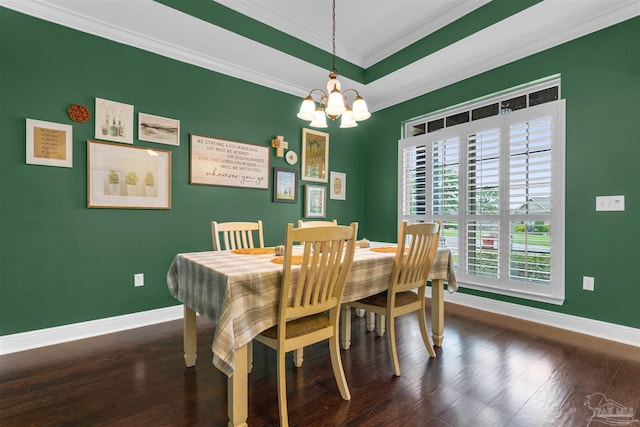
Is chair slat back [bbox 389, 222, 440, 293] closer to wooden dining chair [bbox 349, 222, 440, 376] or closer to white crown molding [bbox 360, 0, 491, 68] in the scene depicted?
wooden dining chair [bbox 349, 222, 440, 376]

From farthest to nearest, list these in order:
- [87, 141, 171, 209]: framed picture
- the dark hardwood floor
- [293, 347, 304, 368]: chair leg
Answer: [87, 141, 171, 209]: framed picture → [293, 347, 304, 368]: chair leg → the dark hardwood floor

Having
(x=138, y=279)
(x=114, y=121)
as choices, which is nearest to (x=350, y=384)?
(x=138, y=279)

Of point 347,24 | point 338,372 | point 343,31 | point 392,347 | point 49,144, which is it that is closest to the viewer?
point 338,372

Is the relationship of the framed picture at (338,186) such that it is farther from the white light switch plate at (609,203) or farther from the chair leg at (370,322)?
the white light switch plate at (609,203)

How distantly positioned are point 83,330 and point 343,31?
12.1ft

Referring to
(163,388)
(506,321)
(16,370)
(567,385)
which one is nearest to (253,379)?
(163,388)

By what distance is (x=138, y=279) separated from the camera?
282 cm

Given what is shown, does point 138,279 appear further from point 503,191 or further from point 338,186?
point 503,191

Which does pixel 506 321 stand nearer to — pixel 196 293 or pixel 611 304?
pixel 611 304

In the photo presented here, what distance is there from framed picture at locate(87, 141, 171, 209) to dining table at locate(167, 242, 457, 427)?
118 cm

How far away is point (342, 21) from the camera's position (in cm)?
300

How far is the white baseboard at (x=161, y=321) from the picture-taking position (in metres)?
2.32

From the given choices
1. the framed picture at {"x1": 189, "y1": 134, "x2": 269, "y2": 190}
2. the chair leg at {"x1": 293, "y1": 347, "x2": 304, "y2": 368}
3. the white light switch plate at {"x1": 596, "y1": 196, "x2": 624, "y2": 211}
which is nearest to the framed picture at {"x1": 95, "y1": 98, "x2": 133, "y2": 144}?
the framed picture at {"x1": 189, "y1": 134, "x2": 269, "y2": 190}

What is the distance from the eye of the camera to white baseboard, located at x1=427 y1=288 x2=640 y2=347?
2.42m
